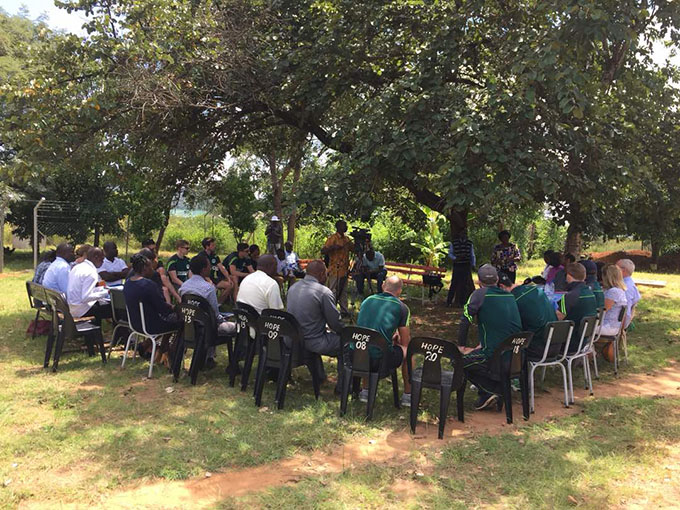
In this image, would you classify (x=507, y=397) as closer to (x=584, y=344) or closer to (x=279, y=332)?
(x=584, y=344)

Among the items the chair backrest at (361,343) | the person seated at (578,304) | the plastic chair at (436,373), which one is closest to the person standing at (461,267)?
the person seated at (578,304)

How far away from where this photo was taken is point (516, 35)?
7926 mm

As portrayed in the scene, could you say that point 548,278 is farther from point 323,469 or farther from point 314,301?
point 323,469

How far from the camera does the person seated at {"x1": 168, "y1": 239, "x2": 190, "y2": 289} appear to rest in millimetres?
9359

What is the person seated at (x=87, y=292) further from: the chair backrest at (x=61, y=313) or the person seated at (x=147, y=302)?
the person seated at (x=147, y=302)

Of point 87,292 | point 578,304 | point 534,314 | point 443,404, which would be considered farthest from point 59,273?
point 578,304

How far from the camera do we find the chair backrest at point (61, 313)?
20.2 feet

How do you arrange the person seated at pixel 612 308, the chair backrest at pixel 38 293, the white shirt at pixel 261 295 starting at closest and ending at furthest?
the white shirt at pixel 261 295, the chair backrest at pixel 38 293, the person seated at pixel 612 308

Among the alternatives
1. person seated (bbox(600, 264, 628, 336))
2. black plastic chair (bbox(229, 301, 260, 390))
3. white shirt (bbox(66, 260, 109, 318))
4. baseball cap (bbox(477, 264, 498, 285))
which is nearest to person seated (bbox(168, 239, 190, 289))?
white shirt (bbox(66, 260, 109, 318))

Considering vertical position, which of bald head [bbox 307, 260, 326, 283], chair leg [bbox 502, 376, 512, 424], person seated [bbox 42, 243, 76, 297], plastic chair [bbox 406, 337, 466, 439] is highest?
bald head [bbox 307, 260, 326, 283]

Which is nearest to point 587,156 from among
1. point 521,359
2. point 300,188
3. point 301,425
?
point 521,359

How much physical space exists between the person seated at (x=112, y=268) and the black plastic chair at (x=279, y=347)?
12.9 feet

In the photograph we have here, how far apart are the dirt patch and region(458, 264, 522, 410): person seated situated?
505 mm

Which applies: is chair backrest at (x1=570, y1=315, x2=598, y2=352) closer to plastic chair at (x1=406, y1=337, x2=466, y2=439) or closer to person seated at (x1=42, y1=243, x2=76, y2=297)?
plastic chair at (x1=406, y1=337, x2=466, y2=439)
